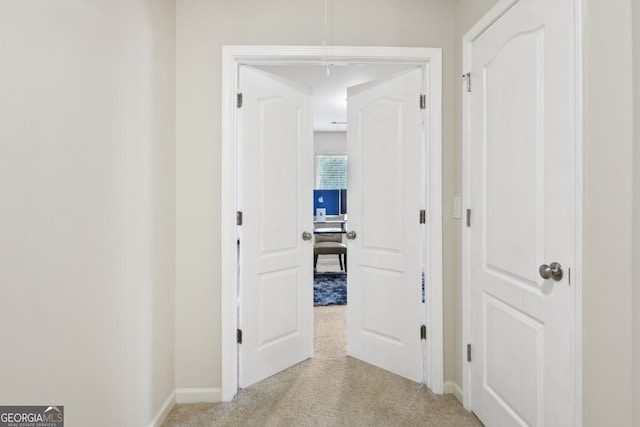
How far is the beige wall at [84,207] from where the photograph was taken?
3.45 ft

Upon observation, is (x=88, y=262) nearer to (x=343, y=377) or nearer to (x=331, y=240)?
(x=343, y=377)

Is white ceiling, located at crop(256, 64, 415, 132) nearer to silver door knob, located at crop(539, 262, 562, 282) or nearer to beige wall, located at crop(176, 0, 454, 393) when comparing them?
beige wall, located at crop(176, 0, 454, 393)

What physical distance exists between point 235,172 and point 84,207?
40.3 inches

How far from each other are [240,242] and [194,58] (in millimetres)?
1157

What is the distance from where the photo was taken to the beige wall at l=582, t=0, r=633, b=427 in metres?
1.11

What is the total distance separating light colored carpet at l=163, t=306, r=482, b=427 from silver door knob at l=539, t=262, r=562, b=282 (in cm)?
106

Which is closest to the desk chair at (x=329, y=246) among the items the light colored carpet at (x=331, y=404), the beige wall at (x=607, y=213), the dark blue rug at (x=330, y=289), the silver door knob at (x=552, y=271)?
the dark blue rug at (x=330, y=289)

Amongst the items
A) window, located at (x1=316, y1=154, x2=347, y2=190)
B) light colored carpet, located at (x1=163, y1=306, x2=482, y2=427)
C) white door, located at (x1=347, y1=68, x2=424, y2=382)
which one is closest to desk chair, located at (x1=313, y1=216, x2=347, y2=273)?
window, located at (x1=316, y1=154, x2=347, y2=190)

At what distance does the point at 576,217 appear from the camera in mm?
1305

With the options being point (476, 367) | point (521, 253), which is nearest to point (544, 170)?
point (521, 253)

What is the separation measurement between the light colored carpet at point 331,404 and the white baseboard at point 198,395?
4cm

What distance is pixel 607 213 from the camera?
3.86ft

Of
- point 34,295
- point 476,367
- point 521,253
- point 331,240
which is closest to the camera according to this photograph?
point 34,295

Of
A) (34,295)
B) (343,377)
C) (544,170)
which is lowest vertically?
(343,377)
